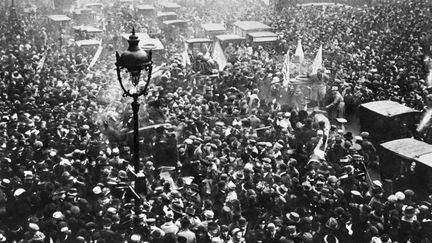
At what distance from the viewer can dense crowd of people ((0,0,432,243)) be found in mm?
10391

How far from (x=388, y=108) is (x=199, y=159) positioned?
20.0ft

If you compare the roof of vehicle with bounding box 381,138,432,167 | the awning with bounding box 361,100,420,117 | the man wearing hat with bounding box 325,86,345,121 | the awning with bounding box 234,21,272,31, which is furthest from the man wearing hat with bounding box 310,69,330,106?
the awning with bounding box 234,21,272,31

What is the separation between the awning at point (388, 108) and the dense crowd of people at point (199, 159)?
0.92 metres

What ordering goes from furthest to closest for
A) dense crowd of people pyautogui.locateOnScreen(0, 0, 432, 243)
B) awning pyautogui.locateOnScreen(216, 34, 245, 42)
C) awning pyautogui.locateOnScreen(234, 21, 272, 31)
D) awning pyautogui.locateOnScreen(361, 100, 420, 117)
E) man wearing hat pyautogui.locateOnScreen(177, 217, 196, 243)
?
awning pyautogui.locateOnScreen(234, 21, 272, 31), awning pyautogui.locateOnScreen(216, 34, 245, 42), awning pyautogui.locateOnScreen(361, 100, 420, 117), dense crowd of people pyautogui.locateOnScreen(0, 0, 432, 243), man wearing hat pyautogui.locateOnScreen(177, 217, 196, 243)

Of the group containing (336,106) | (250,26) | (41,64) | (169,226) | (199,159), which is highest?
(250,26)

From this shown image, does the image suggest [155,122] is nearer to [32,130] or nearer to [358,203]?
[32,130]

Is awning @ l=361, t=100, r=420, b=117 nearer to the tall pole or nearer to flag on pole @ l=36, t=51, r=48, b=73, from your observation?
the tall pole

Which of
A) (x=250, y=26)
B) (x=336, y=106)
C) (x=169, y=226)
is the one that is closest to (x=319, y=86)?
(x=336, y=106)

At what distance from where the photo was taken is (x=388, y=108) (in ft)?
51.9

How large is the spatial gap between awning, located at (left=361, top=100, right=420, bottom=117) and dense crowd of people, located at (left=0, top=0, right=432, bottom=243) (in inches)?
36.1

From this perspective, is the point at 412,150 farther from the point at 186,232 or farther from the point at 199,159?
the point at 186,232

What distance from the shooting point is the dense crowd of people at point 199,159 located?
10391 mm

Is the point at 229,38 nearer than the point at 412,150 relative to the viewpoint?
No

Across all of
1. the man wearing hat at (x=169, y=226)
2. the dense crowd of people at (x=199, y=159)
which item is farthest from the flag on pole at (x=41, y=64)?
the man wearing hat at (x=169, y=226)
